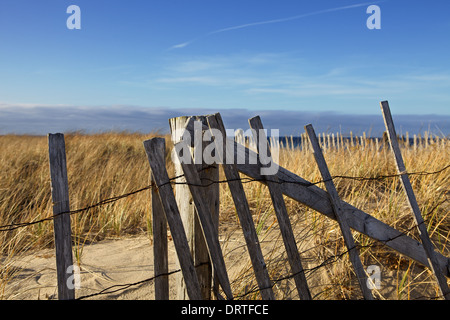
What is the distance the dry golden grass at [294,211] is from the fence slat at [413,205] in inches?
6.8

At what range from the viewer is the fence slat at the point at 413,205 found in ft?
8.78

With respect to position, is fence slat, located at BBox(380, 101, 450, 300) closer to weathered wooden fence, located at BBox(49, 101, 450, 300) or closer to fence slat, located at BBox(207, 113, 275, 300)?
weathered wooden fence, located at BBox(49, 101, 450, 300)

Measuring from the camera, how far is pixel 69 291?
1732mm

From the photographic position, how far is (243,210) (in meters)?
2.00

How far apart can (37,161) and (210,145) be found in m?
7.23

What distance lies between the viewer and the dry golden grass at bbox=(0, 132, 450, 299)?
3028 millimetres

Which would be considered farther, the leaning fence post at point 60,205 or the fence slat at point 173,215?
the fence slat at point 173,215

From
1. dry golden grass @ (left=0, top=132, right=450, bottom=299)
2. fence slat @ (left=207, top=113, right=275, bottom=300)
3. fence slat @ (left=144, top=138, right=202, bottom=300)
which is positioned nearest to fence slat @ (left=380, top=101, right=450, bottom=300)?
dry golden grass @ (left=0, top=132, right=450, bottom=299)

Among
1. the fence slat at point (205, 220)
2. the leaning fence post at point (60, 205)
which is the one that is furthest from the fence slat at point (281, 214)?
the leaning fence post at point (60, 205)
